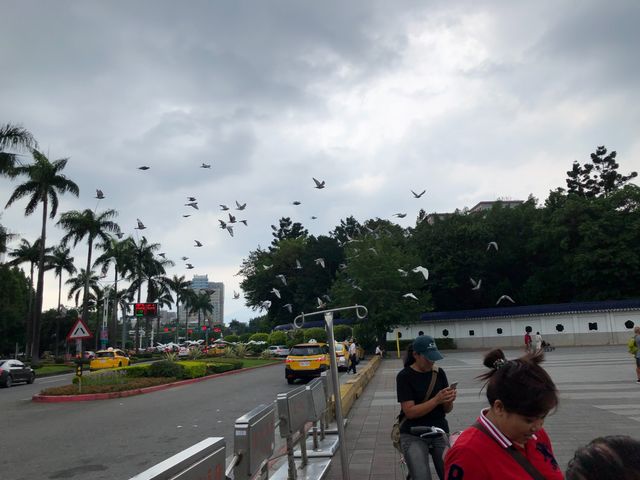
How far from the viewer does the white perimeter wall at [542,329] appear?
4175cm

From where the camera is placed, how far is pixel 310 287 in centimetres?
6419

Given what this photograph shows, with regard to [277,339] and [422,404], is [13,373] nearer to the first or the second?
[422,404]

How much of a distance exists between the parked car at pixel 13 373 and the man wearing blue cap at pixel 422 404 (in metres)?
25.4

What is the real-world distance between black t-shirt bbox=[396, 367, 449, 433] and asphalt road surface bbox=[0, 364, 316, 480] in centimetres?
473

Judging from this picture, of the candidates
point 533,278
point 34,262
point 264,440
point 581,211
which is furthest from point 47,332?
point 264,440

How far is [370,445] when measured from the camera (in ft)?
26.5

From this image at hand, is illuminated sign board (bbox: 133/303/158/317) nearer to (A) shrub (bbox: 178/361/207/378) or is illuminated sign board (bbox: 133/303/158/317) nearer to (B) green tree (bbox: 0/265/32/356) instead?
(B) green tree (bbox: 0/265/32/356)

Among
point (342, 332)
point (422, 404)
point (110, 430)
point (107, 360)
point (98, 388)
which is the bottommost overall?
point (110, 430)

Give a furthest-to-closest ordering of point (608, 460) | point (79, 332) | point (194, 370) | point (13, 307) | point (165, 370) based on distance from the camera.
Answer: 1. point (13, 307)
2. point (194, 370)
3. point (165, 370)
4. point (79, 332)
5. point (608, 460)

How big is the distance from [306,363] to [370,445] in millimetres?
12309

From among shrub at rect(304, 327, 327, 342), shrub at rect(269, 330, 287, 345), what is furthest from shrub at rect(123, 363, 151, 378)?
shrub at rect(269, 330, 287, 345)

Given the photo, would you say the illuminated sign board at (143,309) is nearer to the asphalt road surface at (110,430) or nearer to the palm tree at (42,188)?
the palm tree at (42,188)

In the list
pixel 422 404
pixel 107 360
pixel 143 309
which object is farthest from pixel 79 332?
pixel 143 309

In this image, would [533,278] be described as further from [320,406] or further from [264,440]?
[264,440]
